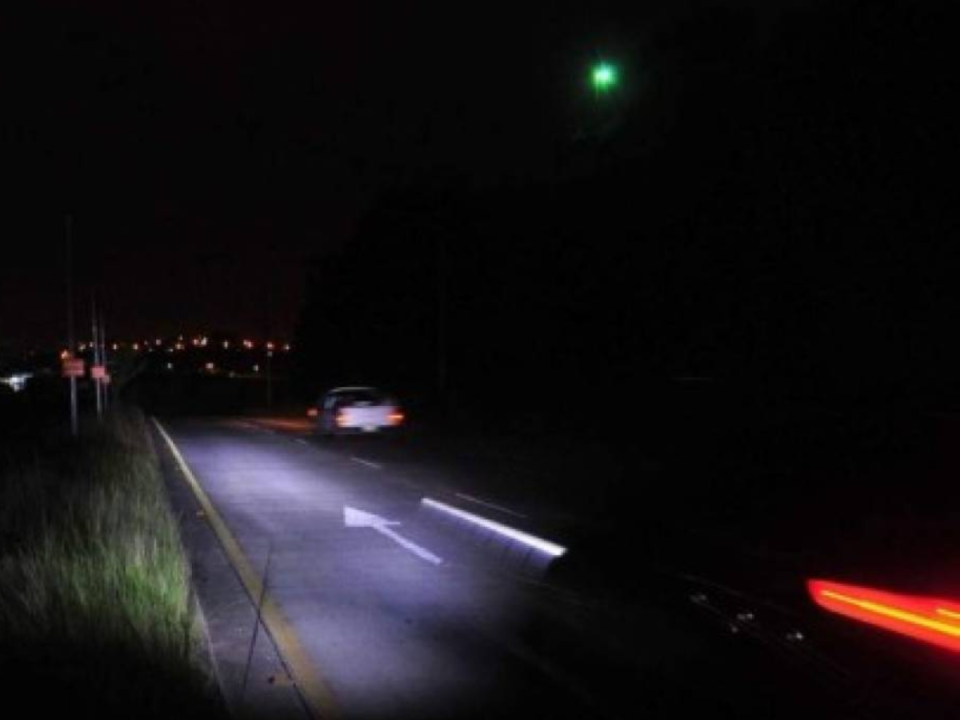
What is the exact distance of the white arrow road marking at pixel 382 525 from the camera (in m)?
13.0

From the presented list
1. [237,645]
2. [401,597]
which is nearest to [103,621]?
[237,645]

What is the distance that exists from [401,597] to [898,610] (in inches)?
272

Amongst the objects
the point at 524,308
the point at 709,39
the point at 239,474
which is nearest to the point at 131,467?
the point at 239,474

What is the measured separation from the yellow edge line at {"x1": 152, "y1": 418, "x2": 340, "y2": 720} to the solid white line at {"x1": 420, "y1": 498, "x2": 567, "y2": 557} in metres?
1.64

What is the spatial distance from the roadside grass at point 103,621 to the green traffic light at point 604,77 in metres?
6.84

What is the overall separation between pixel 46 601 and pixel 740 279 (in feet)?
74.9

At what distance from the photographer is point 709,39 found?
33125mm

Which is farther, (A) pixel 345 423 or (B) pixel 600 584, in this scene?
(A) pixel 345 423

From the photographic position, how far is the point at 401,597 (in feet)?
34.9

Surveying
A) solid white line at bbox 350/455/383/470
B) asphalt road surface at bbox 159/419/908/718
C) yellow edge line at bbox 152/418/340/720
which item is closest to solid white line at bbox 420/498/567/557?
asphalt road surface at bbox 159/419/908/718

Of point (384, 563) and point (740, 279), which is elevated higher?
point (740, 279)

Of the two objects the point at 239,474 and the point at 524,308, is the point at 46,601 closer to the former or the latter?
the point at 239,474

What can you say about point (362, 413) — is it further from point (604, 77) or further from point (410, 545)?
point (604, 77)

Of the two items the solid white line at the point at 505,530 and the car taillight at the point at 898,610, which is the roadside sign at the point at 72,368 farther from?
the car taillight at the point at 898,610
